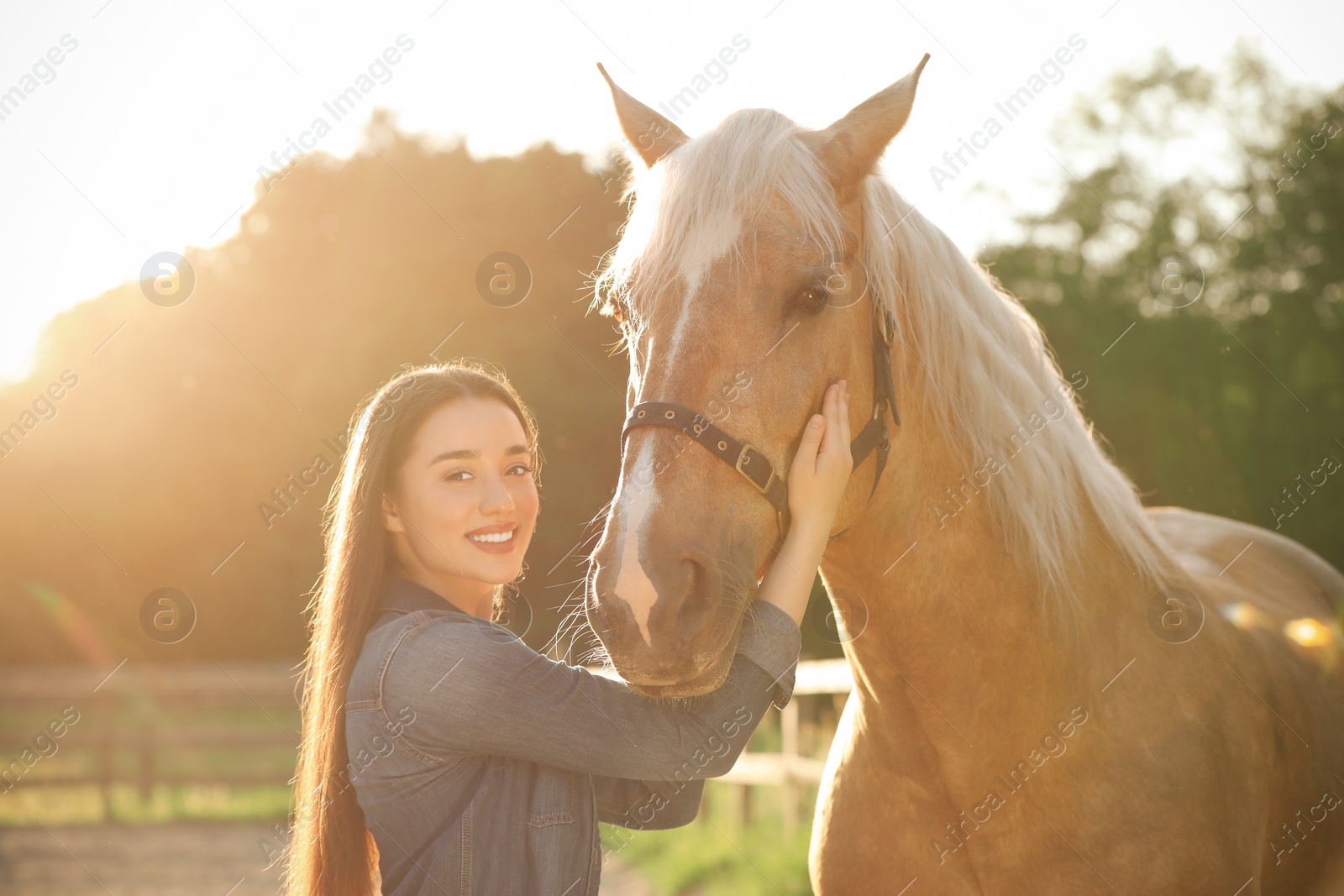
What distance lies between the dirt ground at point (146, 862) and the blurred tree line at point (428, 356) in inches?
229

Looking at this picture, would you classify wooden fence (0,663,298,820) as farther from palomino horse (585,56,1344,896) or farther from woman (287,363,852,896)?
palomino horse (585,56,1344,896)

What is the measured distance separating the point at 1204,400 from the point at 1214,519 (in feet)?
39.3

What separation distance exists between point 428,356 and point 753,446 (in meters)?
12.4

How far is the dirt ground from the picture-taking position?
689 cm

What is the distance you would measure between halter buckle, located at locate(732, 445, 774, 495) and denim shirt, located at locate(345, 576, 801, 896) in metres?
0.26

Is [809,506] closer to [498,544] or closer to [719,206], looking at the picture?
[719,206]

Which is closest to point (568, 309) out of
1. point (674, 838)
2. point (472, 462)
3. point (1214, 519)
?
point (674, 838)

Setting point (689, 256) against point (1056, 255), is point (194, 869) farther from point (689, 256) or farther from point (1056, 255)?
point (1056, 255)

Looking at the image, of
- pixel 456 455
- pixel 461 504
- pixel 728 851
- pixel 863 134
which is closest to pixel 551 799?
pixel 461 504

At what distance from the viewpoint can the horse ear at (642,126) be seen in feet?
8.22

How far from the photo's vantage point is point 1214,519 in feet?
13.9

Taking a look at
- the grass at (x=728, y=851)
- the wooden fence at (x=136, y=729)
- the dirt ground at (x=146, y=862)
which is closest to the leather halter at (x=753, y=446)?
the grass at (x=728, y=851)

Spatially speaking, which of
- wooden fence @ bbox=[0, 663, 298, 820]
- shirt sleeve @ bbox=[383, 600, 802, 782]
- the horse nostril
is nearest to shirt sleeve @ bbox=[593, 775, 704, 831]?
shirt sleeve @ bbox=[383, 600, 802, 782]

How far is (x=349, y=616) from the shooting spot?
227 cm
